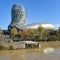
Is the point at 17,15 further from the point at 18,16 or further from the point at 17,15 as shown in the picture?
the point at 18,16

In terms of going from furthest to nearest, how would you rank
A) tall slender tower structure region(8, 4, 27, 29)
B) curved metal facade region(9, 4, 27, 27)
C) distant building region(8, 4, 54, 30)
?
curved metal facade region(9, 4, 27, 27) < tall slender tower structure region(8, 4, 27, 29) < distant building region(8, 4, 54, 30)

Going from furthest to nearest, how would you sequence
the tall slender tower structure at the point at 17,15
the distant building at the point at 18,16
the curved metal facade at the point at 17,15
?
the curved metal facade at the point at 17,15 → the tall slender tower structure at the point at 17,15 → the distant building at the point at 18,16

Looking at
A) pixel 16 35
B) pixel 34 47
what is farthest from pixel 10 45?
pixel 16 35

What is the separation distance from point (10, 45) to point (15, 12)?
208 feet

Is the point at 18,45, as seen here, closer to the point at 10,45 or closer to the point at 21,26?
the point at 10,45

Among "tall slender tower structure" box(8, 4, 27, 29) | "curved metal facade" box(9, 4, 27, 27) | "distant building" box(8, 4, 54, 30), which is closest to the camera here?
"distant building" box(8, 4, 54, 30)

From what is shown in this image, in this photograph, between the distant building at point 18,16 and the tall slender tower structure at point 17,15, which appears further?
the tall slender tower structure at point 17,15

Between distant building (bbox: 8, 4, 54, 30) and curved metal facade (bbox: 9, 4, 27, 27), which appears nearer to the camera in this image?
distant building (bbox: 8, 4, 54, 30)

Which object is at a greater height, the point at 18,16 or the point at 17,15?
the point at 17,15

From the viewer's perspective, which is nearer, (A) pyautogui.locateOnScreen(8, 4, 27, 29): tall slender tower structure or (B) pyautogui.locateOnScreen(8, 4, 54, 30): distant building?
(B) pyautogui.locateOnScreen(8, 4, 54, 30): distant building

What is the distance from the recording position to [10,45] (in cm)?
3130

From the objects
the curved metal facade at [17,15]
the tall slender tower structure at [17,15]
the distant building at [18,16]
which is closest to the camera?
the distant building at [18,16]

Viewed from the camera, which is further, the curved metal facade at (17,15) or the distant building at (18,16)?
the curved metal facade at (17,15)

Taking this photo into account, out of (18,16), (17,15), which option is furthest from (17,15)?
(18,16)
